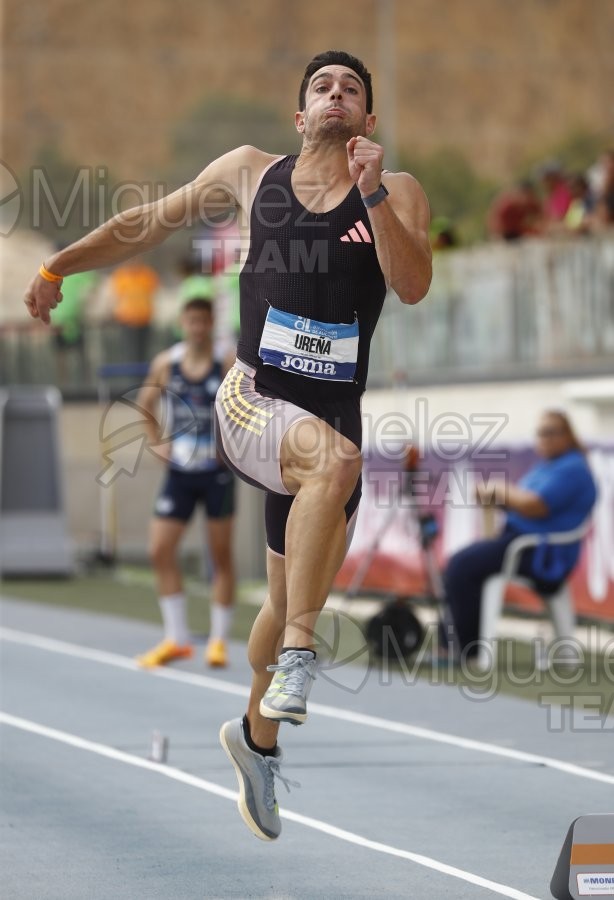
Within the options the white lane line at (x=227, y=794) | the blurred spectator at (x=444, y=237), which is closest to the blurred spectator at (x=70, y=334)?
the blurred spectator at (x=444, y=237)

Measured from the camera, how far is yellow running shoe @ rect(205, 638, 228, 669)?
39.3 feet

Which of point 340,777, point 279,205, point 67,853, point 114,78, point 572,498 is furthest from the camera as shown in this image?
point 114,78

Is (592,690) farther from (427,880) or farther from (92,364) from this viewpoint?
(92,364)

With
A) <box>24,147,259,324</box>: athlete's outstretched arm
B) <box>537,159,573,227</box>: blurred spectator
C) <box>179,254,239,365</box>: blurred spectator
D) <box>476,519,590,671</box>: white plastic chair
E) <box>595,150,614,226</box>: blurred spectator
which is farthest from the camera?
<box>179,254,239,365</box>: blurred spectator

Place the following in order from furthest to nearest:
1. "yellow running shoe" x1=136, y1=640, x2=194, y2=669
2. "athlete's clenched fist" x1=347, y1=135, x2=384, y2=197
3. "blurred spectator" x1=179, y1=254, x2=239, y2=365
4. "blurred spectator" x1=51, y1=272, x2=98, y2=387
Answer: "blurred spectator" x1=51, y1=272, x2=98, y2=387 < "blurred spectator" x1=179, y1=254, x2=239, y2=365 < "yellow running shoe" x1=136, y1=640, x2=194, y2=669 < "athlete's clenched fist" x1=347, y1=135, x2=384, y2=197

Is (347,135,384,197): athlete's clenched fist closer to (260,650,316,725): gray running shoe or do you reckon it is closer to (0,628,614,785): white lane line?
(260,650,316,725): gray running shoe

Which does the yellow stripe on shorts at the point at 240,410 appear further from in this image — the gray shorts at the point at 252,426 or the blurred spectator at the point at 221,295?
the blurred spectator at the point at 221,295

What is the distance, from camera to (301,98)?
579 cm

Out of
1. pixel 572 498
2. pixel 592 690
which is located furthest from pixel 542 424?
pixel 592 690

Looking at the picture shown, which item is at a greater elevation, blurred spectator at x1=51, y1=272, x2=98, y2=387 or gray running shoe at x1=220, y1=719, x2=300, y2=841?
blurred spectator at x1=51, y1=272, x2=98, y2=387

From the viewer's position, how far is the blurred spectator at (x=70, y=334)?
2495cm

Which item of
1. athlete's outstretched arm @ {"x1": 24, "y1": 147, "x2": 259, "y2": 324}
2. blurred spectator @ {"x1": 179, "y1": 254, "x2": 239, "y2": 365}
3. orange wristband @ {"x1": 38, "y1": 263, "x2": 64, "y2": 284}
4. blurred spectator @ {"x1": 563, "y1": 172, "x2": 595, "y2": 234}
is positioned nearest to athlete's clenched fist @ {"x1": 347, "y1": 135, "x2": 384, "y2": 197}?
athlete's outstretched arm @ {"x1": 24, "y1": 147, "x2": 259, "y2": 324}

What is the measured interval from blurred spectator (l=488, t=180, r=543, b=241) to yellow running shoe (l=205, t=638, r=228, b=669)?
23.5ft

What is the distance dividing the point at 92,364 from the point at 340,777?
57.7 feet
